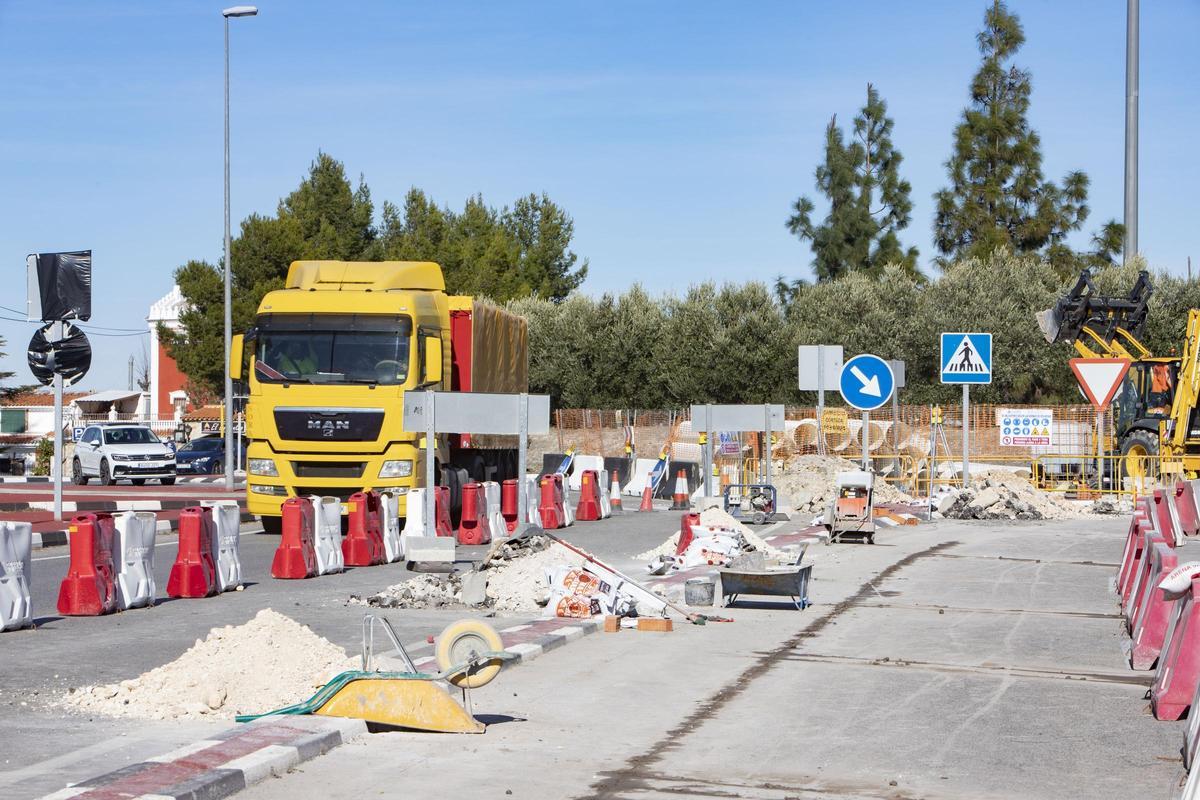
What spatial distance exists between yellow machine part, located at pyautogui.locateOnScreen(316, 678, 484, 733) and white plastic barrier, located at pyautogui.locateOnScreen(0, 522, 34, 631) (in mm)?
5179

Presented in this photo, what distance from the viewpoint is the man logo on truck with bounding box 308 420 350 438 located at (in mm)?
20891

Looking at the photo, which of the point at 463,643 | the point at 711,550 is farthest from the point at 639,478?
the point at 463,643

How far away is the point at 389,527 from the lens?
60.9ft

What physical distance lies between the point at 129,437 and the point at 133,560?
29685mm

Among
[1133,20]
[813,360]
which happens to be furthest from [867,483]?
[1133,20]

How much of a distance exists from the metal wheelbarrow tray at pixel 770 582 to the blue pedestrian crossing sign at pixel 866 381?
777 cm

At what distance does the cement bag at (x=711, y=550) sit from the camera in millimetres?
16984

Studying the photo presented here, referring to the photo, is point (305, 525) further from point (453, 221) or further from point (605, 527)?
point (453, 221)

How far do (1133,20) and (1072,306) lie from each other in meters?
9.97

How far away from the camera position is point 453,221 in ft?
275

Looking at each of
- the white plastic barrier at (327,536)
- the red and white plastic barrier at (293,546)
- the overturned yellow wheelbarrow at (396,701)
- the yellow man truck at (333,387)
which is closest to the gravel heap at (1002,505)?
the yellow man truck at (333,387)

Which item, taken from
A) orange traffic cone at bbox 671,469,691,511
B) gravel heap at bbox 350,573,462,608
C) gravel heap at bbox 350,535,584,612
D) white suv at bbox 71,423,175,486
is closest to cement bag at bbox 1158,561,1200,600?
gravel heap at bbox 350,535,584,612

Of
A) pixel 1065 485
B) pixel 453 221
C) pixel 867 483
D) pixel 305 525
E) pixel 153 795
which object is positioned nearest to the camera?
pixel 153 795

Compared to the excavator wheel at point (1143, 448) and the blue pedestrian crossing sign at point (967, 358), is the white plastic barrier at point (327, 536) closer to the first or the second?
the blue pedestrian crossing sign at point (967, 358)
